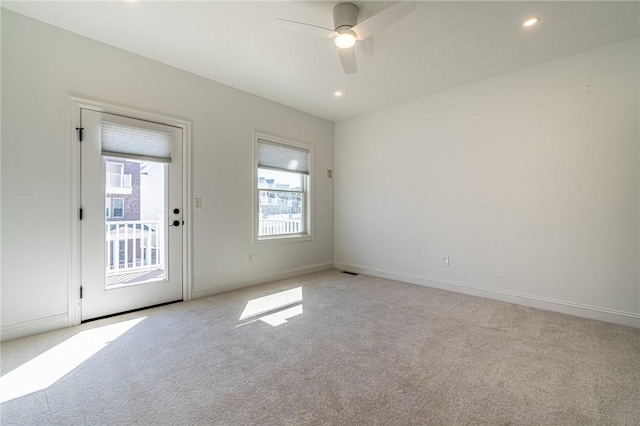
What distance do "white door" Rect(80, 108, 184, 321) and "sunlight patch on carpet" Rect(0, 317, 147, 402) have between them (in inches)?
16.5

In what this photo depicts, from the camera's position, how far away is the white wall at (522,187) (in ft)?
9.08

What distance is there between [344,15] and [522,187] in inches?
107

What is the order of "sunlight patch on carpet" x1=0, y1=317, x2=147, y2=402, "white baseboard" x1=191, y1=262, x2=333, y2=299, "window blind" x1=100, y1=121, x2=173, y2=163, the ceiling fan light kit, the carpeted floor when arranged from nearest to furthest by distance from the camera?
1. the carpeted floor
2. "sunlight patch on carpet" x1=0, y1=317, x2=147, y2=402
3. the ceiling fan light kit
4. "window blind" x1=100, y1=121, x2=173, y2=163
5. "white baseboard" x1=191, y1=262, x2=333, y2=299

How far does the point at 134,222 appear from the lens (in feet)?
10.1

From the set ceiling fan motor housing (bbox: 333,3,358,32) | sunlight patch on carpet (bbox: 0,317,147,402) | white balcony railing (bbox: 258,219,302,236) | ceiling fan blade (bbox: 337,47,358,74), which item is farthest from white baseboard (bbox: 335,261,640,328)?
sunlight patch on carpet (bbox: 0,317,147,402)

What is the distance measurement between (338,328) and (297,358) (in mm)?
629

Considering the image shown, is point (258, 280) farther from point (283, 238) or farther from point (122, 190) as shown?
point (122, 190)

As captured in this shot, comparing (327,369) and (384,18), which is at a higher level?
(384,18)

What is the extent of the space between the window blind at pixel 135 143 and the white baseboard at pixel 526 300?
350 centimetres

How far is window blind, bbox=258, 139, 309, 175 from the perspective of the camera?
4.24 meters

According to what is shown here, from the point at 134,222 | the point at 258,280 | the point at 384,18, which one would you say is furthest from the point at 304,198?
the point at 384,18

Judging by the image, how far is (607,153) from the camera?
280cm

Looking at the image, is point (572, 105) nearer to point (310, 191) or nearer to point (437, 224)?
point (437, 224)

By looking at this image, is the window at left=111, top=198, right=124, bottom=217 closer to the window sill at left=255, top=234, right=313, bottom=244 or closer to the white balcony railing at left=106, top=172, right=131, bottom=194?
the white balcony railing at left=106, top=172, right=131, bottom=194
